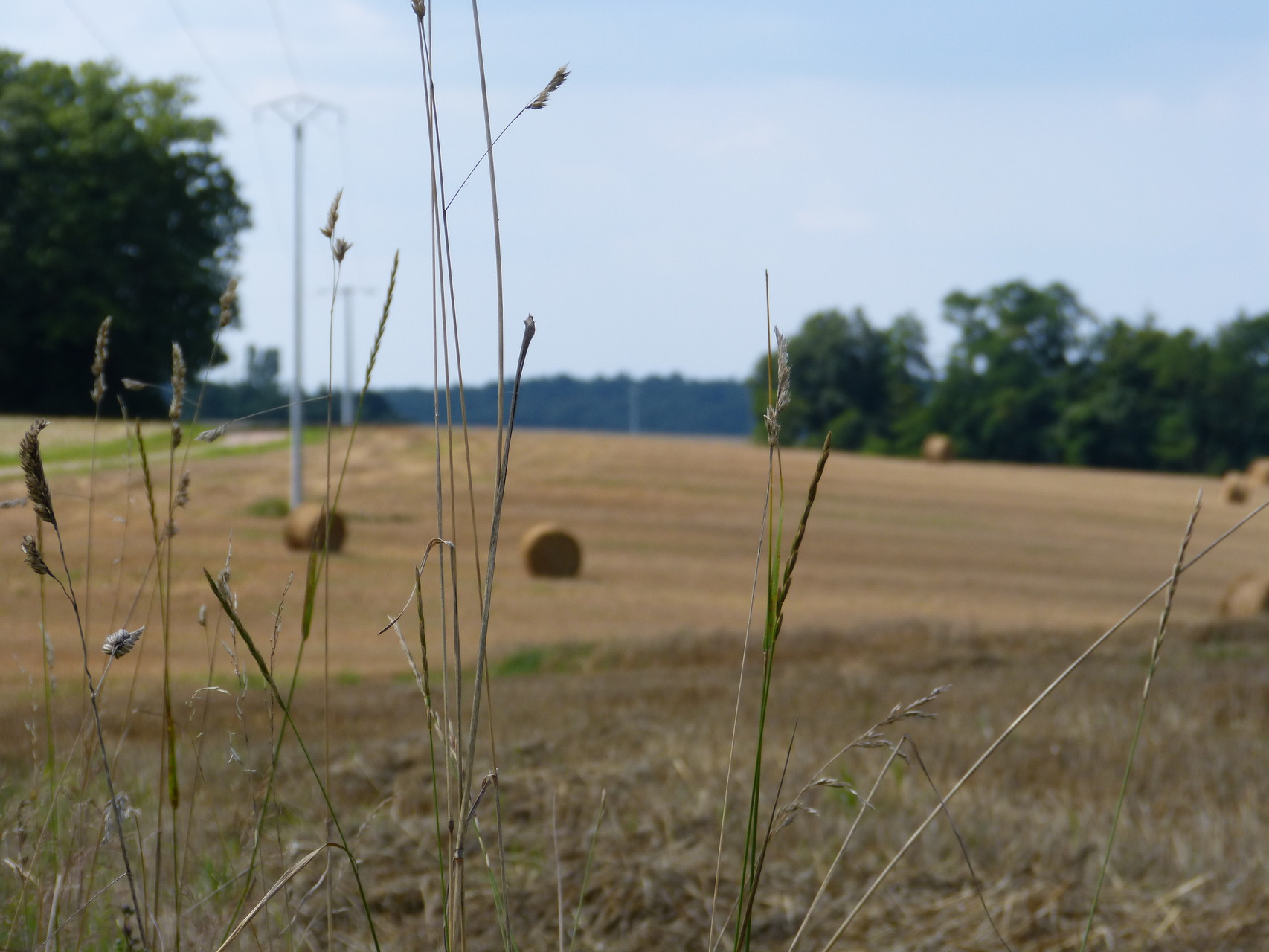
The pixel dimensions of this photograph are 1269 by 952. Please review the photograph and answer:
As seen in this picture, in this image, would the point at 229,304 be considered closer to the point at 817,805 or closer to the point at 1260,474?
the point at 817,805

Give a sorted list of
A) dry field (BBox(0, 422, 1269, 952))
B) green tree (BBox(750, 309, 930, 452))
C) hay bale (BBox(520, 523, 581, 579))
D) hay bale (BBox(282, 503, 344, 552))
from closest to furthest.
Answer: dry field (BBox(0, 422, 1269, 952)) → hay bale (BBox(282, 503, 344, 552)) → hay bale (BBox(520, 523, 581, 579)) → green tree (BBox(750, 309, 930, 452))

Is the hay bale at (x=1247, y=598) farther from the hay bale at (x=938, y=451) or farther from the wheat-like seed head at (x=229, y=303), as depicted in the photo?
the hay bale at (x=938, y=451)

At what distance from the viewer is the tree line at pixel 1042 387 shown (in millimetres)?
60594

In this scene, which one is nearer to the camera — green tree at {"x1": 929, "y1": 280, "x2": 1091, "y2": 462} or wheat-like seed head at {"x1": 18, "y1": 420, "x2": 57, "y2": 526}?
wheat-like seed head at {"x1": 18, "y1": 420, "x2": 57, "y2": 526}

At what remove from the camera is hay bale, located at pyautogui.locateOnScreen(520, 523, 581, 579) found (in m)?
18.3

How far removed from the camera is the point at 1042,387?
69.4 m

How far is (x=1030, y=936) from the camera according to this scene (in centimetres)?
286

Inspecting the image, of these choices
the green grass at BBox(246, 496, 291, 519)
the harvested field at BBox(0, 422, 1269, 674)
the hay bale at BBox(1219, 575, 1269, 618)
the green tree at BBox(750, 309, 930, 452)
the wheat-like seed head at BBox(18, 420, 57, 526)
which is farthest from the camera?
the green tree at BBox(750, 309, 930, 452)

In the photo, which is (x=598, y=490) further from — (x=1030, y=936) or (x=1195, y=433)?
(x=1195, y=433)

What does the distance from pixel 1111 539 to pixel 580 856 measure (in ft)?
79.8

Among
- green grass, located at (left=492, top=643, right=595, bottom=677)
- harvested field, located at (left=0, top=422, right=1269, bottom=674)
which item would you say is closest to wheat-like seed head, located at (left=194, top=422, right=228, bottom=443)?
harvested field, located at (left=0, top=422, right=1269, bottom=674)

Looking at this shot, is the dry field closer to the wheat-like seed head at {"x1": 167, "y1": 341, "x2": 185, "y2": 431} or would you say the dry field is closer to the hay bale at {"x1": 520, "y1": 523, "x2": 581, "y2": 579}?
the wheat-like seed head at {"x1": 167, "y1": 341, "x2": 185, "y2": 431}

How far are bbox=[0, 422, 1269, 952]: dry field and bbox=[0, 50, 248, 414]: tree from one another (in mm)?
21365

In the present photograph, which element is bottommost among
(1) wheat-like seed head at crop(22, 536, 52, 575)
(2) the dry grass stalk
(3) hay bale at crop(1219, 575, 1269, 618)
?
(3) hay bale at crop(1219, 575, 1269, 618)
